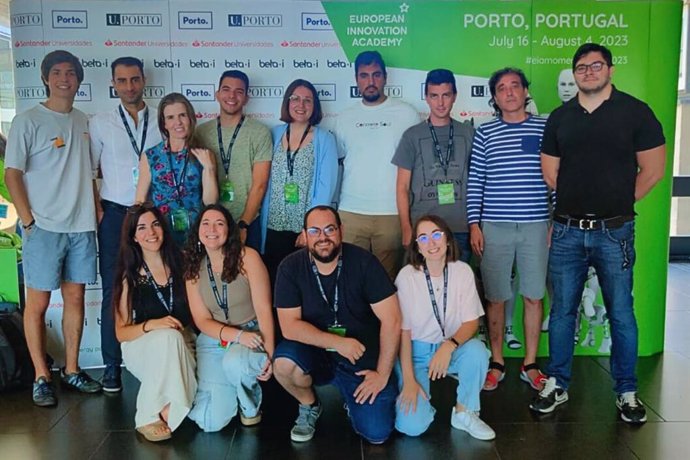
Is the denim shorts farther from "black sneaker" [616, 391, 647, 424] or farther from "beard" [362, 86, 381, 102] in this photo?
"black sneaker" [616, 391, 647, 424]

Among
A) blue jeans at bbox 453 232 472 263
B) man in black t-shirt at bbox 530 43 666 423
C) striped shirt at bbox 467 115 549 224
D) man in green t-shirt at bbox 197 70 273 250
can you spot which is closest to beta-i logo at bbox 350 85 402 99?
man in green t-shirt at bbox 197 70 273 250

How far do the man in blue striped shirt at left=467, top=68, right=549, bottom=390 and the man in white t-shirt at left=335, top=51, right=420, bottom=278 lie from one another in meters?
0.47

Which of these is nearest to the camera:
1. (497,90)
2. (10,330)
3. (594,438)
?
(594,438)

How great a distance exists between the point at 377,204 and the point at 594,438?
165 centimetres

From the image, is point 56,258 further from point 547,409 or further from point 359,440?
point 547,409

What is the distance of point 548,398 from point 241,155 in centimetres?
210

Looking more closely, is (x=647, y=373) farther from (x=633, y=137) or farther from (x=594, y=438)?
(x=633, y=137)

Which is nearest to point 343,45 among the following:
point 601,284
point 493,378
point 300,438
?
point 601,284

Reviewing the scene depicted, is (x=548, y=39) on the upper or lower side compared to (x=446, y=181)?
upper

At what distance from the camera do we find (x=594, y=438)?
284 cm

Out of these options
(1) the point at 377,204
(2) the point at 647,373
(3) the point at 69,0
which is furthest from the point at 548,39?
(3) the point at 69,0

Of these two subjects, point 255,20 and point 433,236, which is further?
point 255,20

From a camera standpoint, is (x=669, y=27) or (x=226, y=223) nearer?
(x=226, y=223)

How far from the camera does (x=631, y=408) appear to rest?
3.01m
